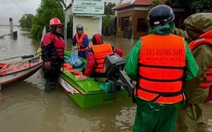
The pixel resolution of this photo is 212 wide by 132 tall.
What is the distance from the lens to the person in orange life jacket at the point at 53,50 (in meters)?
5.52

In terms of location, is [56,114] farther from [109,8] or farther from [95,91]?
[109,8]

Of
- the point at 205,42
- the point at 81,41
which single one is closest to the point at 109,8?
the point at 81,41

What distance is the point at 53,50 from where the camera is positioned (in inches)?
222

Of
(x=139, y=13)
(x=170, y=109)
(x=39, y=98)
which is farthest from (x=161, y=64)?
(x=139, y=13)

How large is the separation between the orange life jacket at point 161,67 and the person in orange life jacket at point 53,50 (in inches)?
142

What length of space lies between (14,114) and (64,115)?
1.00 m

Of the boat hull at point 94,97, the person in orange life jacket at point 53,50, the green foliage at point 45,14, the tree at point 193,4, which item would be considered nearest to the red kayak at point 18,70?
the person in orange life jacket at point 53,50

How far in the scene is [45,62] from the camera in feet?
18.1

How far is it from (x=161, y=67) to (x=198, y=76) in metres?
0.68

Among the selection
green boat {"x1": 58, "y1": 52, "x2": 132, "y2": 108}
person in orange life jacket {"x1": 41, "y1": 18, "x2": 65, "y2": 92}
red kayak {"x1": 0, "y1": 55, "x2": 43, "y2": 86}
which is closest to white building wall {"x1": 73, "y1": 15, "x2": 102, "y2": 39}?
red kayak {"x1": 0, "y1": 55, "x2": 43, "y2": 86}

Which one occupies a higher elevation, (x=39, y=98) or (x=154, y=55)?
(x=154, y=55)

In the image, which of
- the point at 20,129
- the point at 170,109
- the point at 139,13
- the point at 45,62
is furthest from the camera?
the point at 139,13

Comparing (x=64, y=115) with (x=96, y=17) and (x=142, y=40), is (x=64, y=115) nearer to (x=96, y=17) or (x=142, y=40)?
(x=142, y=40)

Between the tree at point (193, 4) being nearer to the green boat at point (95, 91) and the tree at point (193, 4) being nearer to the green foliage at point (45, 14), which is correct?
the green foliage at point (45, 14)
